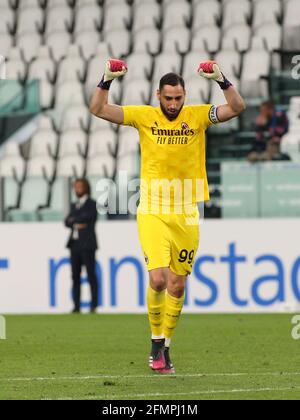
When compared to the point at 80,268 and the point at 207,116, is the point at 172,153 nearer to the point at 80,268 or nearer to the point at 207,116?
the point at 207,116

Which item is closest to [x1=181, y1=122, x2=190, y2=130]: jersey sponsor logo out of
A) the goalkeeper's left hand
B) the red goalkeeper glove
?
the goalkeeper's left hand

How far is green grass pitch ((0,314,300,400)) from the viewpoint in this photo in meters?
9.17

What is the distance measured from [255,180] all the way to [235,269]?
1.32m

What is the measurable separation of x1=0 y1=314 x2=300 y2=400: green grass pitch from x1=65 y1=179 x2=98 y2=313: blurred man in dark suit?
155cm

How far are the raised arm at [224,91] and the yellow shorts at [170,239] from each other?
0.84 metres

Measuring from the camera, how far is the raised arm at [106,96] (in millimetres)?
10469

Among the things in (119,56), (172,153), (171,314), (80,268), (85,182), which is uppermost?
(119,56)

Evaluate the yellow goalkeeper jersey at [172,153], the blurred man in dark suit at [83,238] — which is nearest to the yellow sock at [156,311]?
the yellow goalkeeper jersey at [172,153]

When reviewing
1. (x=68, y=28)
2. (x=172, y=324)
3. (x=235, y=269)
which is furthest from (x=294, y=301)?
(x=68, y=28)

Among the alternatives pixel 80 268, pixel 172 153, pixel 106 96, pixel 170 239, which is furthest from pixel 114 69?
pixel 80 268

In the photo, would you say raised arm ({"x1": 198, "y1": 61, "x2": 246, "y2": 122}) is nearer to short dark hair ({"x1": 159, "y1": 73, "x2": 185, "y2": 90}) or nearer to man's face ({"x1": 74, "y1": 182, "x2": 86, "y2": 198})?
short dark hair ({"x1": 159, "y1": 73, "x2": 185, "y2": 90})

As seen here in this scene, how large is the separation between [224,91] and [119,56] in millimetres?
14652

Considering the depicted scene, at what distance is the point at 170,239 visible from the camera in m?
10.8
